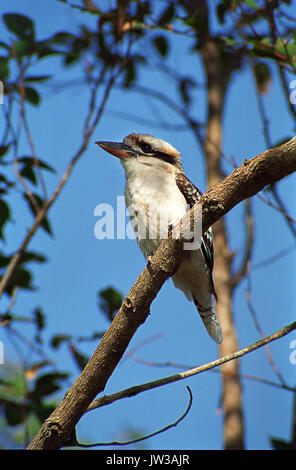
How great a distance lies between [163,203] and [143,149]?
0.70 metres

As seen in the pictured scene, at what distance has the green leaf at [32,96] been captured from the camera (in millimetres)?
3738

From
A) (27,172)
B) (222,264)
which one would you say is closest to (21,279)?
(27,172)

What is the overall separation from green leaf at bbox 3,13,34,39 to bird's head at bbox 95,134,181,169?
2.59 feet

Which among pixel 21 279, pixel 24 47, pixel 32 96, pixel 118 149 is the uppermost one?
pixel 24 47

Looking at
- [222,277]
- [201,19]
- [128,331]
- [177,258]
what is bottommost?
[128,331]

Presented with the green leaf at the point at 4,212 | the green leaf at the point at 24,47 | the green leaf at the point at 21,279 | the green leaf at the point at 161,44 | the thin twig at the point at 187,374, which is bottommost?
the thin twig at the point at 187,374

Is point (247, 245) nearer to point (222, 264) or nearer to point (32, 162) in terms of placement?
point (222, 264)

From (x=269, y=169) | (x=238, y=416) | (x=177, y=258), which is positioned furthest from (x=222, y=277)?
(x=269, y=169)

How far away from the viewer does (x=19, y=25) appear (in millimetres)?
3734

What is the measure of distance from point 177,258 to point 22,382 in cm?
181

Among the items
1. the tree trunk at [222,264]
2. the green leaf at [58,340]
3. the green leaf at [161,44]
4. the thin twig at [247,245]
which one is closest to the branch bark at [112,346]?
the green leaf at [58,340]

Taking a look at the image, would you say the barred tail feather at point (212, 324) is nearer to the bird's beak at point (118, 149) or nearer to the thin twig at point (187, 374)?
the bird's beak at point (118, 149)
